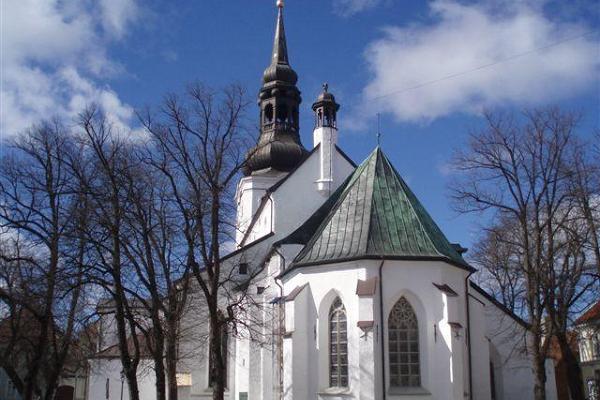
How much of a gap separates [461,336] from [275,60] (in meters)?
22.9

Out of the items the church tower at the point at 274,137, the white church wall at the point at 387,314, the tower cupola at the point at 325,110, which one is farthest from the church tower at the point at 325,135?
the white church wall at the point at 387,314

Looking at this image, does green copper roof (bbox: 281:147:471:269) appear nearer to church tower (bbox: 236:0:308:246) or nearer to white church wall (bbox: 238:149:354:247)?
white church wall (bbox: 238:149:354:247)

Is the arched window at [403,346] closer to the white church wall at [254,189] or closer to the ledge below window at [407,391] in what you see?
the ledge below window at [407,391]

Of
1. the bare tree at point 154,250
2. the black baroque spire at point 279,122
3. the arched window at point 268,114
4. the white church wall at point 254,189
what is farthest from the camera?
the arched window at point 268,114

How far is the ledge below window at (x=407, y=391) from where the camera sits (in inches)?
828

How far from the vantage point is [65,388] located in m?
56.2

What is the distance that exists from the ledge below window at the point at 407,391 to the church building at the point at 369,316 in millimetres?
32

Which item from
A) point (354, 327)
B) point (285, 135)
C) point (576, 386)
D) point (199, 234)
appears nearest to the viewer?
point (199, 234)

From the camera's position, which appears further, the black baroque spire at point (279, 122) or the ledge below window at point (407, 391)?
the black baroque spire at point (279, 122)

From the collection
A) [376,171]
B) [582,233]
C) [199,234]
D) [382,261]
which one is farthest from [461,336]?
[199,234]

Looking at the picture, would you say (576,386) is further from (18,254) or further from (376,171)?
(18,254)

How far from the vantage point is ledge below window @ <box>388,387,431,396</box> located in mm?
21031

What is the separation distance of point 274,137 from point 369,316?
707 inches

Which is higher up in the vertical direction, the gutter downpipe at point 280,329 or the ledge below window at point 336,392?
the gutter downpipe at point 280,329
